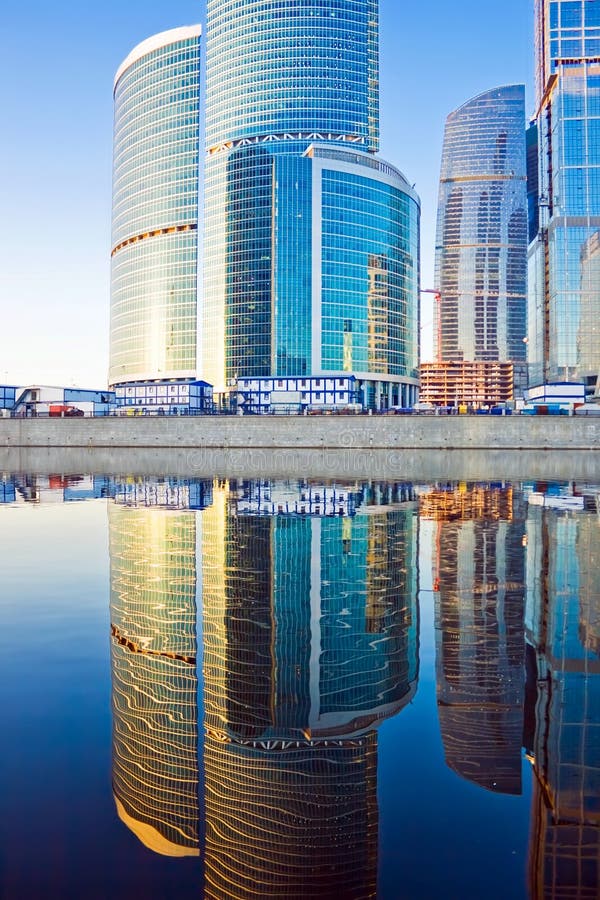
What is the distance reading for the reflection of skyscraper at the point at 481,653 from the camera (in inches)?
376

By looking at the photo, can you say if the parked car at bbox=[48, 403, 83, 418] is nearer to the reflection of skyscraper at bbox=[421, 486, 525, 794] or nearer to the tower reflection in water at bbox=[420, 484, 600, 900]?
the reflection of skyscraper at bbox=[421, 486, 525, 794]

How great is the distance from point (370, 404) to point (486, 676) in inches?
7371

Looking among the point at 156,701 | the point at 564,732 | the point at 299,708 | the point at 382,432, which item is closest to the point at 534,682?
the point at 564,732

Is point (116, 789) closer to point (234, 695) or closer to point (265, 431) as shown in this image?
point (234, 695)

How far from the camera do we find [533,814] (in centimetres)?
801

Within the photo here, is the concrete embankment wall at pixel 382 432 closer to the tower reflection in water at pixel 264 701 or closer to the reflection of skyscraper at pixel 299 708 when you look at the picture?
the tower reflection in water at pixel 264 701

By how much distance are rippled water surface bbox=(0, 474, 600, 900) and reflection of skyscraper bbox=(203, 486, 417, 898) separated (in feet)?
0.11

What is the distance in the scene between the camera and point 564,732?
10055 millimetres

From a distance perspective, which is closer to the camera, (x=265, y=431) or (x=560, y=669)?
(x=560, y=669)

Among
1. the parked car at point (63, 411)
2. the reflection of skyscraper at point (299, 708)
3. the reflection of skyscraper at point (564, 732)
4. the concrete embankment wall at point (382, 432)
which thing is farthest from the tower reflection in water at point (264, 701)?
the parked car at point (63, 411)

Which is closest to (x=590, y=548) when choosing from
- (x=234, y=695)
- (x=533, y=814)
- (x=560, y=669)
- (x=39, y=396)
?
(x=560, y=669)

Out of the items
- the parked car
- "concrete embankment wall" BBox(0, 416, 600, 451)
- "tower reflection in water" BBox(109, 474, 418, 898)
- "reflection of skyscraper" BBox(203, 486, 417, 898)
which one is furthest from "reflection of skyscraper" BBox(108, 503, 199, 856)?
the parked car

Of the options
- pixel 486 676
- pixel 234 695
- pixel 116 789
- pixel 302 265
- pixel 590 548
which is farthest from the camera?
pixel 302 265

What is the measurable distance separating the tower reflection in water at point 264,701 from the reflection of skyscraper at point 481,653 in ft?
2.59
